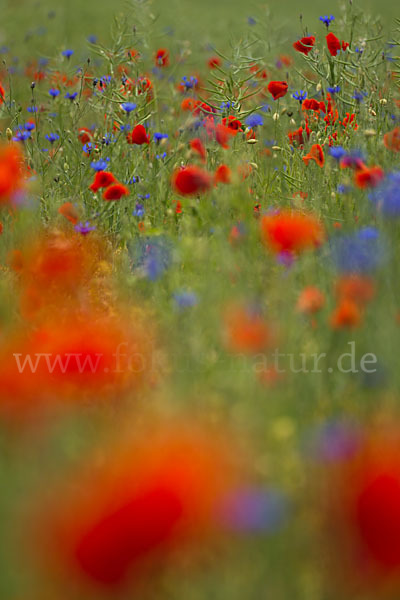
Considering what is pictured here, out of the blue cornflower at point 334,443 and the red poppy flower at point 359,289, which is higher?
the red poppy flower at point 359,289

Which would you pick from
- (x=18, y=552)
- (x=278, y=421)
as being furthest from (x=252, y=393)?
(x=18, y=552)

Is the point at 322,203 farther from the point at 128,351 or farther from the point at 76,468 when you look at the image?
the point at 76,468

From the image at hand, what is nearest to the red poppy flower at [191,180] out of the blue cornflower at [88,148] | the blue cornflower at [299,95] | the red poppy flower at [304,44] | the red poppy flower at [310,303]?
the red poppy flower at [310,303]

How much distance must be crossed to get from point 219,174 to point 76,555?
4.62ft

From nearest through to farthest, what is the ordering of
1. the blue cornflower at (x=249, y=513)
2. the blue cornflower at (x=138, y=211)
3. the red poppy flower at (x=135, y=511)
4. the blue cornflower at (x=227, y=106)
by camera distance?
1. the red poppy flower at (x=135, y=511)
2. the blue cornflower at (x=249, y=513)
3. the blue cornflower at (x=138, y=211)
4. the blue cornflower at (x=227, y=106)

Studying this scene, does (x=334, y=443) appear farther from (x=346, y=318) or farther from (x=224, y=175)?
(x=224, y=175)

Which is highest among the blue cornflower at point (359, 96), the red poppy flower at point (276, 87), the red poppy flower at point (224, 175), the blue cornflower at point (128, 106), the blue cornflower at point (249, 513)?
→ the red poppy flower at point (276, 87)

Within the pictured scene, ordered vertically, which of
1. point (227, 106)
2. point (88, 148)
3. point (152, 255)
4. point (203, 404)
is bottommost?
point (203, 404)

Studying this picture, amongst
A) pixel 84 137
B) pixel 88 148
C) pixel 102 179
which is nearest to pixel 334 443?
pixel 102 179

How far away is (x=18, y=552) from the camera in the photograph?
98 centimetres

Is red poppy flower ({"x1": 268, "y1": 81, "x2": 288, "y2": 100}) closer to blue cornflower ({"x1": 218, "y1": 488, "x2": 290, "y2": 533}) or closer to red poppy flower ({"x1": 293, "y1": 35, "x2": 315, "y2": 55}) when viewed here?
red poppy flower ({"x1": 293, "y1": 35, "x2": 315, "y2": 55})

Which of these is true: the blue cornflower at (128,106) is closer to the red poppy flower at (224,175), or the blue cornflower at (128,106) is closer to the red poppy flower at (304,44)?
the red poppy flower at (304,44)

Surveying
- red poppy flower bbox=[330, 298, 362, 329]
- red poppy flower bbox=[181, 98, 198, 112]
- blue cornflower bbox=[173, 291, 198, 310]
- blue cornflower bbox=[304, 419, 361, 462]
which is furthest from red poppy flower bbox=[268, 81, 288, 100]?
blue cornflower bbox=[304, 419, 361, 462]

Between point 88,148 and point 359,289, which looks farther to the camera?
point 88,148
